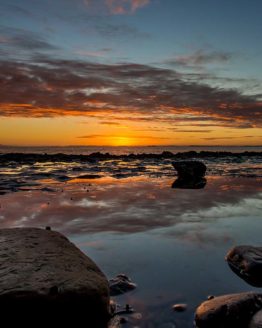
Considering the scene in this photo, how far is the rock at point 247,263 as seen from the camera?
18.9 ft

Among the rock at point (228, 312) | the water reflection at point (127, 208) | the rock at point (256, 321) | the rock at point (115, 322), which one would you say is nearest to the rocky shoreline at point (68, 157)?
the water reflection at point (127, 208)

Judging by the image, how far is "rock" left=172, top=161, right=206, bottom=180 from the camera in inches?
875

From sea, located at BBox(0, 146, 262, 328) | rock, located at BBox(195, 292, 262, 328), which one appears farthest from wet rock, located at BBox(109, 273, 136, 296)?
rock, located at BBox(195, 292, 262, 328)

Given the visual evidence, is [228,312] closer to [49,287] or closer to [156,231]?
[49,287]

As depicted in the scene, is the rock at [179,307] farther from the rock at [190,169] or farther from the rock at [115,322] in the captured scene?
the rock at [190,169]

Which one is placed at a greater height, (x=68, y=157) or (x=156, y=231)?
(x=68, y=157)

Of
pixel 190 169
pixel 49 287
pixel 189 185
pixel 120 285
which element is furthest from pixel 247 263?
pixel 190 169

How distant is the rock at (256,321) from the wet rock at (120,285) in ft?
5.75

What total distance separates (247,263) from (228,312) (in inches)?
72.4

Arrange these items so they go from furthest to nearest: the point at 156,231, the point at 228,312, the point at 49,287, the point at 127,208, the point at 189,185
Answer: the point at 189,185
the point at 127,208
the point at 156,231
the point at 228,312
the point at 49,287

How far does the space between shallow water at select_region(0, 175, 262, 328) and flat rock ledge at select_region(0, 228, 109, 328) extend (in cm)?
57

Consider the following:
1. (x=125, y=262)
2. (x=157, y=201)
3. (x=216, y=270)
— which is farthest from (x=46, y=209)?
(x=216, y=270)

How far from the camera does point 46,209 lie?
36.5ft

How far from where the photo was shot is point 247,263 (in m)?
5.97
